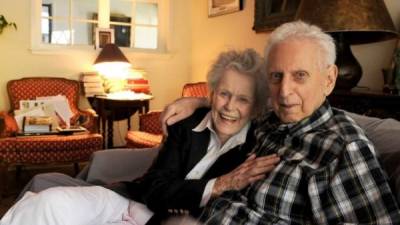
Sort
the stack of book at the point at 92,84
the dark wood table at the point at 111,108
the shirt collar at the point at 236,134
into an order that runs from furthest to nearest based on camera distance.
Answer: the stack of book at the point at 92,84 < the dark wood table at the point at 111,108 < the shirt collar at the point at 236,134

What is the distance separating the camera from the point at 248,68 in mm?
1441

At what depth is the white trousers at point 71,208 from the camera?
125 centimetres

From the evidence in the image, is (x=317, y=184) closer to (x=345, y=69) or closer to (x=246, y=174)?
(x=246, y=174)

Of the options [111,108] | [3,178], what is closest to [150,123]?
[111,108]

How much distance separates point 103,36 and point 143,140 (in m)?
1.70

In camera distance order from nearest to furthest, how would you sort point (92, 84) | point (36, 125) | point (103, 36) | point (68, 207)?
point (68, 207) → point (36, 125) → point (92, 84) → point (103, 36)

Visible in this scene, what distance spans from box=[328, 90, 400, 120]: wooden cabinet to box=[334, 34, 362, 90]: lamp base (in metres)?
0.05

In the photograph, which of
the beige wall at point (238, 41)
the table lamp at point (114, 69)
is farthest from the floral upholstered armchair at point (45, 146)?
the beige wall at point (238, 41)

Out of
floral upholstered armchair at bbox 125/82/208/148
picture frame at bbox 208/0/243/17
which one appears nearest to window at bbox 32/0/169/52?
picture frame at bbox 208/0/243/17

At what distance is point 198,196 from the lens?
1.35 meters

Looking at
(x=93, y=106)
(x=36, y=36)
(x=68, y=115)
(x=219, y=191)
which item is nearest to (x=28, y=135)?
(x=68, y=115)

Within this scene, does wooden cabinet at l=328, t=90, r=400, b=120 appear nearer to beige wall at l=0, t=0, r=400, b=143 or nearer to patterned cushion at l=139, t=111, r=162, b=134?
beige wall at l=0, t=0, r=400, b=143

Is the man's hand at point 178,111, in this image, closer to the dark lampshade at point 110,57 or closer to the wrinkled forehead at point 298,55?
the wrinkled forehead at point 298,55

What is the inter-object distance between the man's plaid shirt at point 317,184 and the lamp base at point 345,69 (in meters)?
1.00
